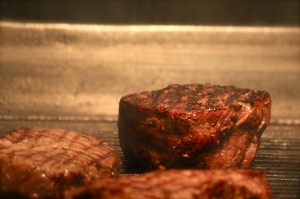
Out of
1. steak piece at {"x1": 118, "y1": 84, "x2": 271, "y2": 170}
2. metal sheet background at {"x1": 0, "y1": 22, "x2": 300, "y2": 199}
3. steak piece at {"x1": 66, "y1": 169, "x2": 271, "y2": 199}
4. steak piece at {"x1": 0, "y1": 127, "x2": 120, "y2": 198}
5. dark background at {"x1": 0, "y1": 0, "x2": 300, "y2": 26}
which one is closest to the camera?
steak piece at {"x1": 66, "y1": 169, "x2": 271, "y2": 199}

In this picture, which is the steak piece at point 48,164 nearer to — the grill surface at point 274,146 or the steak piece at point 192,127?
the steak piece at point 192,127

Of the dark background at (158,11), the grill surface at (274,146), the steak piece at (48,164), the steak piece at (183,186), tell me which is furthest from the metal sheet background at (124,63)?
the steak piece at (183,186)

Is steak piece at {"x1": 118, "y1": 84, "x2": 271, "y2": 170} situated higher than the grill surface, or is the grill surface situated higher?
steak piece at {"x1": 118, "y1": 84, "x2": 271, "y2": 170}

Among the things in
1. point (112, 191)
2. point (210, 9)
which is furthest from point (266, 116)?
point (210, 9)

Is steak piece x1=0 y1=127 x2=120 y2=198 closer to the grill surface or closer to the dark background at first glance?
the grill surface

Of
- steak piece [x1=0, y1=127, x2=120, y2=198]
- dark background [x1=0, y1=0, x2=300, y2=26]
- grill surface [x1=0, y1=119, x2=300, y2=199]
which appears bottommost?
grill surface [x1=0, y1=119, x2=300, y2=199]

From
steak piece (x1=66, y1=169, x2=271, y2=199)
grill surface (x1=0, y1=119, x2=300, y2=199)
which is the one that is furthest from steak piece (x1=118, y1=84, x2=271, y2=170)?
steak piece (x1=66, y1=169, x2=271, y2=199)

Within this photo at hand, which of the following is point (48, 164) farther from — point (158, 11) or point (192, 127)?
point (158, 11)

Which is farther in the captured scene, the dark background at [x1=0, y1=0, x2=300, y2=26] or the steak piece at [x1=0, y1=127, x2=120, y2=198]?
the dark background at [x1=0, y1=0, x2=300, y2=26]
